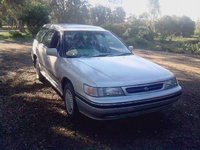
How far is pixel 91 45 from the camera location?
6.38 m

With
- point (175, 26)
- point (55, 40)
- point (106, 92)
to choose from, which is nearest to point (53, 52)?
point (55, 40)

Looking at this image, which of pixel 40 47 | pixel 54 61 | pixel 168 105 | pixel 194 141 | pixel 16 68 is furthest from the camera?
pixel 16 68

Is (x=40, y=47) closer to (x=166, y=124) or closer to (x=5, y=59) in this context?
(x=166, y=124)

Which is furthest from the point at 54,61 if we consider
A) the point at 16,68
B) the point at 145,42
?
the point at 145,42

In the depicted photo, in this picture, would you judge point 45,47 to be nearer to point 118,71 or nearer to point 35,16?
point 118,71

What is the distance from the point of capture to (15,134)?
16.7 feet

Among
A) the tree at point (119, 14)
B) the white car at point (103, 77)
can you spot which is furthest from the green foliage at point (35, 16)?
the tree at point (119, 14)

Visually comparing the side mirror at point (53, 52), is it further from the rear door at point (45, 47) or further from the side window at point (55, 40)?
the rear door at point (45, 47)

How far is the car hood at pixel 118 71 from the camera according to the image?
4891 mm

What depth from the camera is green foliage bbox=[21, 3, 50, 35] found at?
25.4 m

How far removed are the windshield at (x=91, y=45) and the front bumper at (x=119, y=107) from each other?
4.35ft

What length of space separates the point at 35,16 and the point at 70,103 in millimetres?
21122

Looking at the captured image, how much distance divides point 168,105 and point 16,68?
6.98 meters

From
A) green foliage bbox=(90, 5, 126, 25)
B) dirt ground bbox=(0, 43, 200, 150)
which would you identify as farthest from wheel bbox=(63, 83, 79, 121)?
green foliage bbox=(90, 5, 126, 25)
